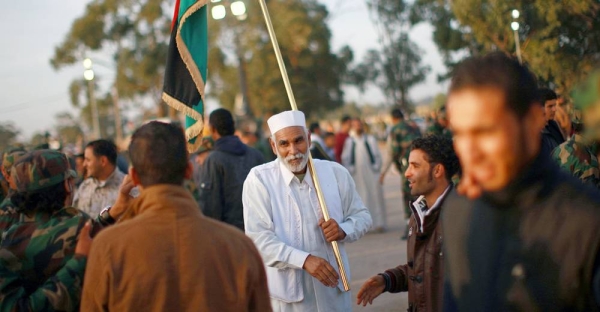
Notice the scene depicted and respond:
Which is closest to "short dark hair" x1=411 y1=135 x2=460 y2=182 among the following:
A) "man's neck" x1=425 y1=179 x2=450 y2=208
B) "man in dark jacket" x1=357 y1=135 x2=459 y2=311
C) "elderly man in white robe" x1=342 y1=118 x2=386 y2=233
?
"man in dark jacket" x1=357 y1=135 x2=459 y2=311

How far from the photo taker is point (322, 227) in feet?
15.1

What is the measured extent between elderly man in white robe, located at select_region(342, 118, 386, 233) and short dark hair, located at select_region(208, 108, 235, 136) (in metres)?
6.68

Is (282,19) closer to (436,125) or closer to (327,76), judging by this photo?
(327,76)

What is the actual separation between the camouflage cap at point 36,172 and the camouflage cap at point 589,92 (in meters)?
2.46

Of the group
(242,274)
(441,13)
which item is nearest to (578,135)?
(242,274)

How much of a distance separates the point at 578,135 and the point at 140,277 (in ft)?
12.1

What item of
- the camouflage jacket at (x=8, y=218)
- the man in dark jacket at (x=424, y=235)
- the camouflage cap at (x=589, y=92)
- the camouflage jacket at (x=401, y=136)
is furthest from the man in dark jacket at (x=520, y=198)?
the camouflage jacket at (x=401, y=136)

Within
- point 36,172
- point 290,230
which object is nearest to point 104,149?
point 290,230

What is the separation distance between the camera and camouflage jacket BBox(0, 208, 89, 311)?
3.02m

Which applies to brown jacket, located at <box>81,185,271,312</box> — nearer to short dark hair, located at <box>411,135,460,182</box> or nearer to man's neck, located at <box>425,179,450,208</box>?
man's neck, located at <box>425,179,450,208</box>

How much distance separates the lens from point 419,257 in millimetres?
3922

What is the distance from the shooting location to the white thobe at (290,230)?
461 cm

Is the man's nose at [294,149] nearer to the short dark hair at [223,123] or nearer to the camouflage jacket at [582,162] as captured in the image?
the camouflage jacket at [582,162]

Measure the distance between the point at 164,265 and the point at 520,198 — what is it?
4.46ft
